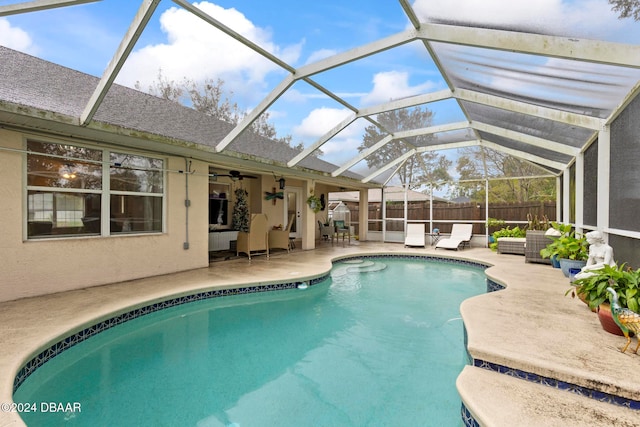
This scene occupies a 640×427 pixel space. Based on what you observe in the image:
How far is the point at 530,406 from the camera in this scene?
2.09 m

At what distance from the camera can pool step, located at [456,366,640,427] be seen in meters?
1.93

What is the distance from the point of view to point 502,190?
17562mm

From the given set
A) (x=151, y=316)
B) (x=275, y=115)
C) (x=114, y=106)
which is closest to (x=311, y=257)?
(x=275, y=115)

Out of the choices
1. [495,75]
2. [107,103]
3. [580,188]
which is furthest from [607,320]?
[107,103]

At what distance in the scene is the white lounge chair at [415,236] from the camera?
473 inches

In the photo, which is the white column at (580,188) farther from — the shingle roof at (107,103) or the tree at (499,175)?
the shingle roof at (107,103)

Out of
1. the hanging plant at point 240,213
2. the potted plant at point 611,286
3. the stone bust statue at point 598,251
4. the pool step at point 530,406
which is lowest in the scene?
the pool step at point 530,406

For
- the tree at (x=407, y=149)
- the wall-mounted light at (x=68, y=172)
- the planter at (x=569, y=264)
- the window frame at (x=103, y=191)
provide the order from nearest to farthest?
1. the window frame at (x=103, y=191)
2. the wall-mounted light at (x=68, y=172)
3. the planter at (x=569, y=264)
4. the tree at (x=407, y=149)

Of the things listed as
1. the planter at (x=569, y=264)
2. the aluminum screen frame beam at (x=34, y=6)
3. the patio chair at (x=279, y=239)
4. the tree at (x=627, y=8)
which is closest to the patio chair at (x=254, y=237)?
the patio chair at (x=279, y=239)

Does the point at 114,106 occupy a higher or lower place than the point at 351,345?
higher

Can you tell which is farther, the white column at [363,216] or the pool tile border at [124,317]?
the white column at [363,216]

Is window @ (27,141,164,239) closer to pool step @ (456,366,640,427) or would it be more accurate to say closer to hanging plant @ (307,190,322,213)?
hanging plant @ (307,190,322,213)

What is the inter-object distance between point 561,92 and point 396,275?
5.38 metres

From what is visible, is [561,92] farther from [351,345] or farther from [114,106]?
[114,106]
